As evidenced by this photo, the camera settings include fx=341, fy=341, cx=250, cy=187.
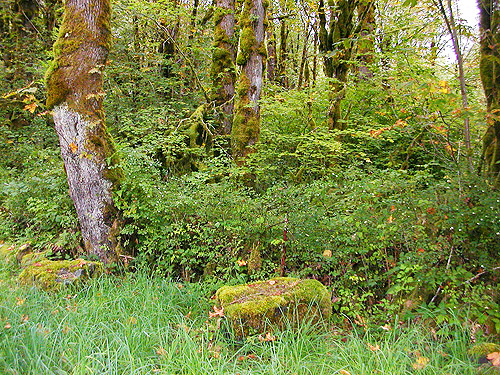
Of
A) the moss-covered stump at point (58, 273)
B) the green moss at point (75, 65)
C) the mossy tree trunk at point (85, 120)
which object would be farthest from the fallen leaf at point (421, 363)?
the green moss at point (75, 65)

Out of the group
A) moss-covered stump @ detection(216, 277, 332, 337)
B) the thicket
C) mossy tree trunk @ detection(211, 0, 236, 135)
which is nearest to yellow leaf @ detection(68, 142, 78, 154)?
the thicket

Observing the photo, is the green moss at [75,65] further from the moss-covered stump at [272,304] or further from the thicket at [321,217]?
the moss-covered stump at [272,304]

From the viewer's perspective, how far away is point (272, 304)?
125 inches

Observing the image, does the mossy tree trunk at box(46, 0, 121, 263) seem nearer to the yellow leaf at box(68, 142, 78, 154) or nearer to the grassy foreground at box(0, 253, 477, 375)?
the yellow leaf at box(68, 142, 78, 154)

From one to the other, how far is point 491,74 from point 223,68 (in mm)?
5641

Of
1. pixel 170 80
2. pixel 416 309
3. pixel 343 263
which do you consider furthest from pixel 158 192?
pixel 170 80

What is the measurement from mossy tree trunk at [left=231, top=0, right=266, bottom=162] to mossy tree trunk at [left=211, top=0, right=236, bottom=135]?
1192 millimetres

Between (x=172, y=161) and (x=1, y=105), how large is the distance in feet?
23.6

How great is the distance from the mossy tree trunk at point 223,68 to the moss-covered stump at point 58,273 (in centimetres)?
444

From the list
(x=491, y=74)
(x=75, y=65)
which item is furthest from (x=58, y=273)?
(x=491, y=74)

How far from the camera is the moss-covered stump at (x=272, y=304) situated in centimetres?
314

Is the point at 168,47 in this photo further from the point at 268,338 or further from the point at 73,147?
the point at 268,338

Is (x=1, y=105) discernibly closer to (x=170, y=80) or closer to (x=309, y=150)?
(x=170, y=80)

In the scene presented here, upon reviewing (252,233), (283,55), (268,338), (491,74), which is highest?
(283,55)
